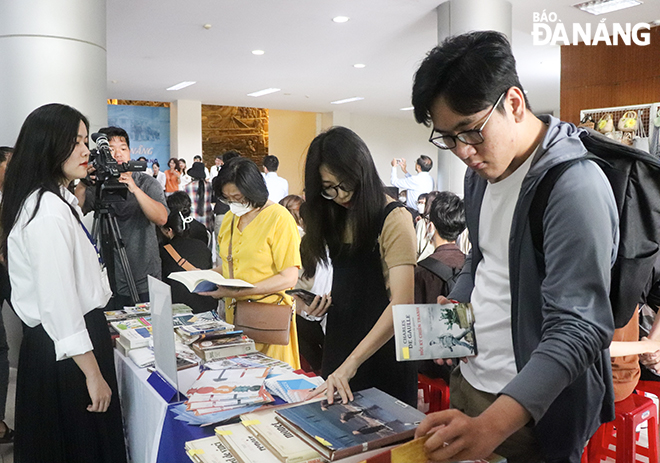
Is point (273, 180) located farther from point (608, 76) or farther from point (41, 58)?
point (608, 76)

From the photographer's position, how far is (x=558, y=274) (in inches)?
34.4

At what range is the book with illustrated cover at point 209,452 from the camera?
1.06 metres

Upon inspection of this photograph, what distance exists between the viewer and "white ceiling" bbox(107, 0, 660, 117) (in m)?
6.09

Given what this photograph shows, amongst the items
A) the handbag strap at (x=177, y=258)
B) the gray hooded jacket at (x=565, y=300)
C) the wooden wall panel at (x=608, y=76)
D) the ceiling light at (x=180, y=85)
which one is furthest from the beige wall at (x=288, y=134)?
the gray hooded jacket at (x=565, y=300)

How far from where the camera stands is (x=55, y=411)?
176cm

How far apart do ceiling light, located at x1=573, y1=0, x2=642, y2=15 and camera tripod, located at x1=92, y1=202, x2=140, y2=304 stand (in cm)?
545

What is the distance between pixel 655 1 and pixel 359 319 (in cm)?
579

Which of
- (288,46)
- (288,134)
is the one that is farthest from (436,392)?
(288,134)

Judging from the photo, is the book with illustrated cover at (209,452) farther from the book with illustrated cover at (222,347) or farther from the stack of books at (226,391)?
the book with illustrated cover at (222,347)

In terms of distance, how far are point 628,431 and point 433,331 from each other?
1.48 m

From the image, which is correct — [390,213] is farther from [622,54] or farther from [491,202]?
[622,54]

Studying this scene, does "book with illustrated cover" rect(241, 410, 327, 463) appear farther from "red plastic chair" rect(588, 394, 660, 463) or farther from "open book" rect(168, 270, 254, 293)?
"red plastic chair" rect(588, 394, 660, 463)

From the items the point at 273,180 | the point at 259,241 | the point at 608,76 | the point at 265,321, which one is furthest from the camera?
the point at 273,180

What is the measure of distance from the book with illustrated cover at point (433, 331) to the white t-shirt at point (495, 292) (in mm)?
26
